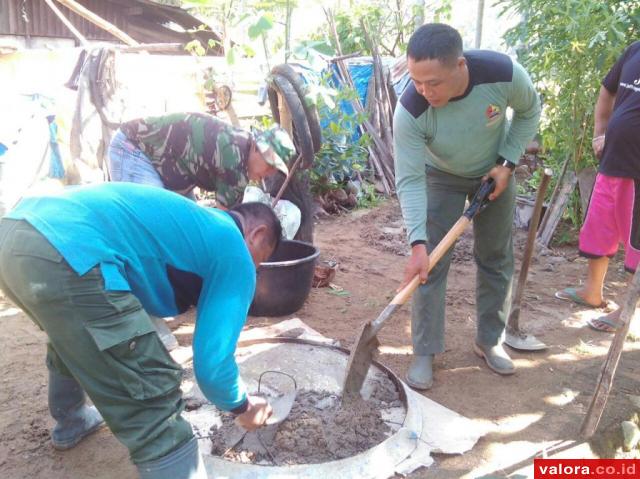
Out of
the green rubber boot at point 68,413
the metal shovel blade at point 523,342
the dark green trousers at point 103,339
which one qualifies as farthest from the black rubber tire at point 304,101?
the dark green trousers at point 103,339

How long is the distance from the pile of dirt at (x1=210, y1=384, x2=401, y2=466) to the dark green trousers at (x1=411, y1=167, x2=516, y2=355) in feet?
2.00

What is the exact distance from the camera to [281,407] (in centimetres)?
232

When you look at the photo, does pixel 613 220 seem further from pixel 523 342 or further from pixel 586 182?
pixel 586 182

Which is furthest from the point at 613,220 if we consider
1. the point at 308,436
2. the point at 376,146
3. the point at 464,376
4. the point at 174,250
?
the point at 376,146

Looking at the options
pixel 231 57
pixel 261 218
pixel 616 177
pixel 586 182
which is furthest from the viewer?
pixel 586 182

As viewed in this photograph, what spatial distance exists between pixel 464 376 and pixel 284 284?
4.13 feet

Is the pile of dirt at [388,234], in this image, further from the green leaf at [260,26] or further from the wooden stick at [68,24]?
the wooden stick at [68,24]

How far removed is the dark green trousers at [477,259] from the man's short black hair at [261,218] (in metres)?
1.27

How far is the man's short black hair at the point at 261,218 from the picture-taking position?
1.70 m

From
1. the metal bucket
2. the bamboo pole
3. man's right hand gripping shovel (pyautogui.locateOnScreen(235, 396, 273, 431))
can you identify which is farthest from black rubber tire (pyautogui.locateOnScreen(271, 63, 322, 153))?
the bamboo pole

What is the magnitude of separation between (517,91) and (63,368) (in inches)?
91.7

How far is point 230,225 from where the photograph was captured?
1.56 metres

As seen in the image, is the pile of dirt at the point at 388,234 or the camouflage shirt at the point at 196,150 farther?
the pile of dirt at the point at 388,234

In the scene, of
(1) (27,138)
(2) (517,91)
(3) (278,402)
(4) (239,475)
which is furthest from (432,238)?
(1) (27,138)
